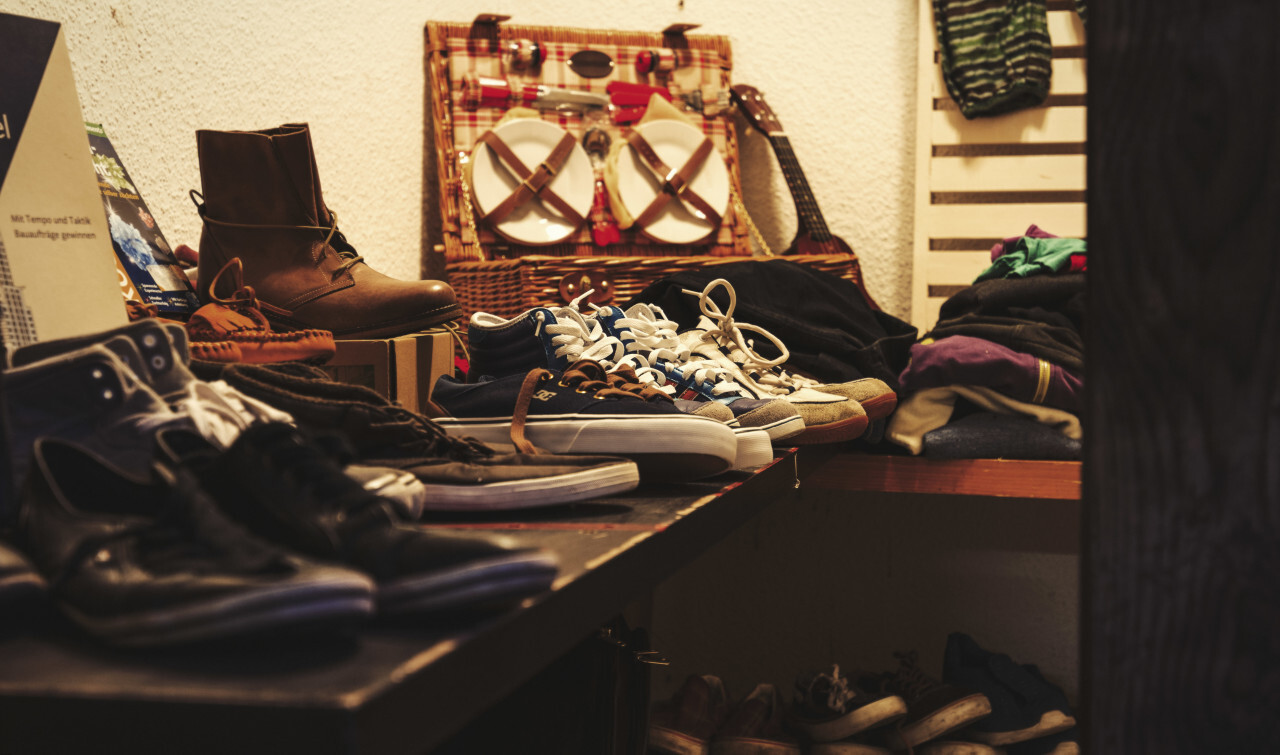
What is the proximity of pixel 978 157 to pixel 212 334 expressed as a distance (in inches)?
67.9

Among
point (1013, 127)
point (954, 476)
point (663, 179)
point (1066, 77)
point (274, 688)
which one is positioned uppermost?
point (1066, 77)

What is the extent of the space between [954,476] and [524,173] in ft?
3.19

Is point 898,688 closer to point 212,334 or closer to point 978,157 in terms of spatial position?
point 978,157

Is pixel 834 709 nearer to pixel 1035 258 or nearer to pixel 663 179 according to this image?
pixel 1035 258

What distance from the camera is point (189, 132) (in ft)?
4.82

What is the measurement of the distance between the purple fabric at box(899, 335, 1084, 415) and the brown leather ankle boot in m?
0.80

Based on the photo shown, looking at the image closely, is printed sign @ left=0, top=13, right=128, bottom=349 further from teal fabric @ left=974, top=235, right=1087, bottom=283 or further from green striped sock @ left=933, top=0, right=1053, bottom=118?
green striped sock @ left=933, top=0, right=1053, bottom=118

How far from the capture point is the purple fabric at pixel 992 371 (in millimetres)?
1437

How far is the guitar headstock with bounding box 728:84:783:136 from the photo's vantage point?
2.09 m

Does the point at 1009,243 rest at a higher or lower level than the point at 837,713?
higher

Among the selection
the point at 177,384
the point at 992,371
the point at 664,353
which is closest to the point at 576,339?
the point at 664,353

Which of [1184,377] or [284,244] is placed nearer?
[1184,377]

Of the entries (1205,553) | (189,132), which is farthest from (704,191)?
(1205,553)

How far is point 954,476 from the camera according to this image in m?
1.53
